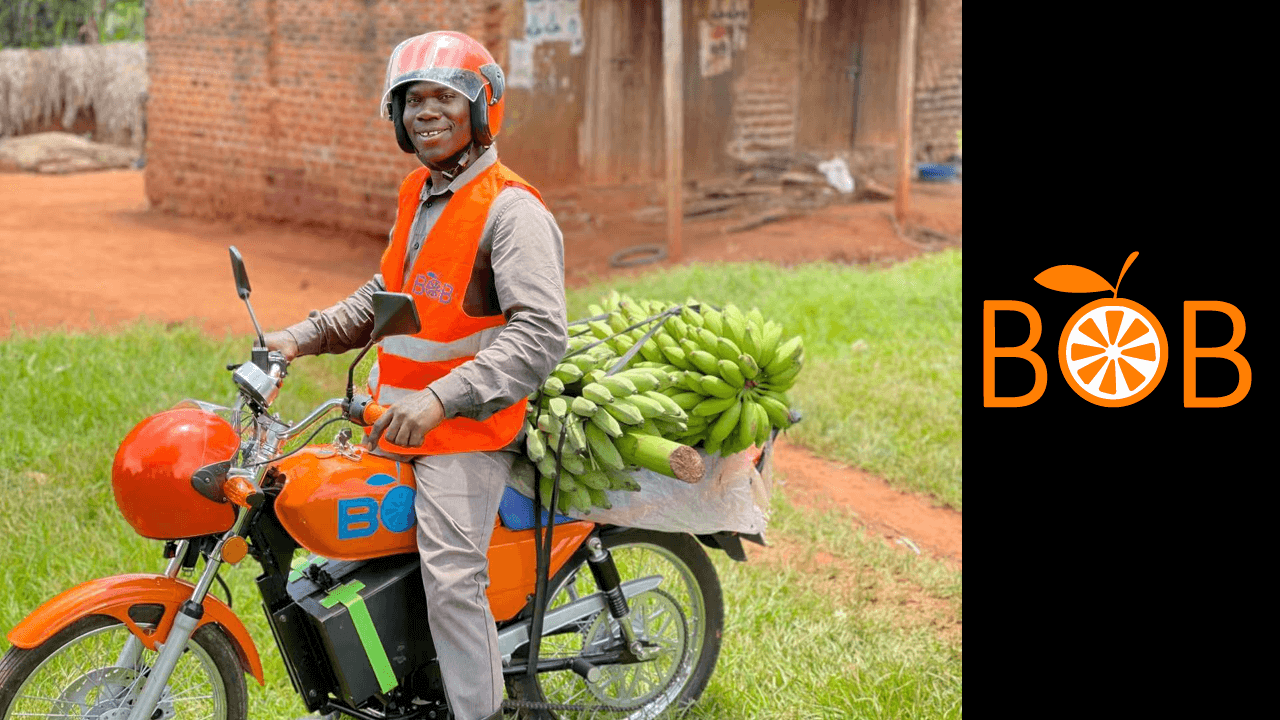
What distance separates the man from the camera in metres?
2.80

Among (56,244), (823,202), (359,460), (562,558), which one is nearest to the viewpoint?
(359,460)

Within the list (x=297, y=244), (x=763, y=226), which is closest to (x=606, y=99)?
(x=763, y=226)

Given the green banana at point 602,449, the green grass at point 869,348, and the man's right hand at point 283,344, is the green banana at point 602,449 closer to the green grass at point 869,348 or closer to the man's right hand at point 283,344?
the man's right hand at point 283,344

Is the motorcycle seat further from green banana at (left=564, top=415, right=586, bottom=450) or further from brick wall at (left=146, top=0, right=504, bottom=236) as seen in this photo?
brick wall at (left=146, top=0, right=504, bottom=236)

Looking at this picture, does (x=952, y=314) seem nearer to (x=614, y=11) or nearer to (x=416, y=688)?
(x=614, y=11)

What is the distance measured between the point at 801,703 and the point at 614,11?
374 inches

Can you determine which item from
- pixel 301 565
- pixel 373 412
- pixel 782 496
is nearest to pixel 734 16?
pixel 782 496

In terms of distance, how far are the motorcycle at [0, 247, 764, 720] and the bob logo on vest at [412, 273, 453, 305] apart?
0.79 ft

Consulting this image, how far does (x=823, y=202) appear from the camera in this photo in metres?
14.6

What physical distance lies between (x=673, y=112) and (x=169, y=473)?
890 centimetres

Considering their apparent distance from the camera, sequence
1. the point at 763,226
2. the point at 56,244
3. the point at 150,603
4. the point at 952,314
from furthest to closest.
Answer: the point at 763,226, the point at 56,244, the point at 952,314, the point at 150,603
